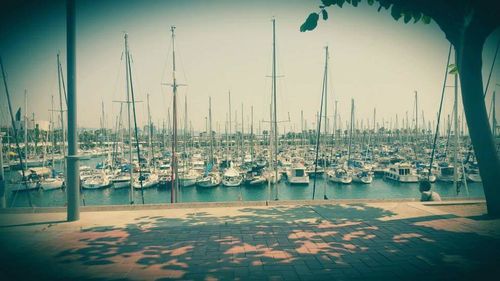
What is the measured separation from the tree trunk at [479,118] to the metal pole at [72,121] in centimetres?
883

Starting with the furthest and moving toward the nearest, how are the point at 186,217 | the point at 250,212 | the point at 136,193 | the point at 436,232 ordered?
1. the point at 136,193
2. the point at 250,212
3. the point at 186,217
4. the point at 436,232

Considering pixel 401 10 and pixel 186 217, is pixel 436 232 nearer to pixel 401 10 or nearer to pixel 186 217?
pixel 401 10

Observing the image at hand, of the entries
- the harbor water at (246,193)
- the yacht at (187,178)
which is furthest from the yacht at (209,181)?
the yacht at (187,178)

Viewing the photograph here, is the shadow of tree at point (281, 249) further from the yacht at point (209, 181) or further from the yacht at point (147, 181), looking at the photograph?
the yacht at point (147, 181)

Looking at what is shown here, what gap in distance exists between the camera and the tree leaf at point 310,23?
489 centimetres

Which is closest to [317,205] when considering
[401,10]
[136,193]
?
[401,10]

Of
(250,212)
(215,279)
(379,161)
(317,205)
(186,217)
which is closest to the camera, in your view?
(215,279)

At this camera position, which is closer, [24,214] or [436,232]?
[436,232]

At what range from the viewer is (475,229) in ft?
17.3

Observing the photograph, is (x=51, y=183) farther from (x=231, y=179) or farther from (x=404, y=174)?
(x=404, y=174)

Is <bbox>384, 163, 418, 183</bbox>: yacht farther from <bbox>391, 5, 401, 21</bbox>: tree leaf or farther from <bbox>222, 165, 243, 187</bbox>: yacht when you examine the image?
<bbox>391, 5, 401, 21</bbox>: tree leaf

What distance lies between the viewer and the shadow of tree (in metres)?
3.68

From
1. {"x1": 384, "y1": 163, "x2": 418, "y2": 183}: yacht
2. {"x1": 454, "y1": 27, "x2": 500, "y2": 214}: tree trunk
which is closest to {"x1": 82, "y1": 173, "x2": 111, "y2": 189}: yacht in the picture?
{"x1": 454, "y1": 27, "x2": 500, "y2": 214}: tree trunk

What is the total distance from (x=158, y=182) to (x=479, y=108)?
3465 centimetres
